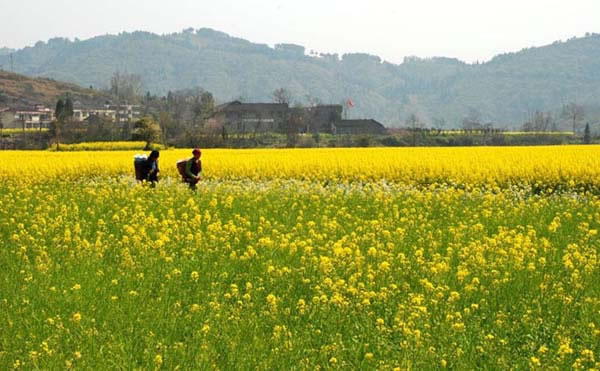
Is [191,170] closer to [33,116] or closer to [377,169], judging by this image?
[377,169]

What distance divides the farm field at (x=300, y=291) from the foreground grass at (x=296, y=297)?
31 mm

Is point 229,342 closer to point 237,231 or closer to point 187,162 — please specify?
point 237,231

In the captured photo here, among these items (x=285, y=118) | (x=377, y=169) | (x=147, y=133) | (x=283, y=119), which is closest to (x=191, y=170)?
(x=377, y=169)

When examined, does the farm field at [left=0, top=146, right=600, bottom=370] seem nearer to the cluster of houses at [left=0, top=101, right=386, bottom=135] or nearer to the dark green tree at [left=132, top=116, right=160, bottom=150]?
the dark green tree at [left=132, top=116, right=160, bottom=150]

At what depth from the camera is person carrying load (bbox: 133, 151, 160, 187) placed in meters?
21.9

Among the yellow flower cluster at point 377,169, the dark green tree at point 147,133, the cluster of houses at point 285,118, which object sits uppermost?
the cluster of houses at point 285,118

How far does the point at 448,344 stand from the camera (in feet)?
26.8

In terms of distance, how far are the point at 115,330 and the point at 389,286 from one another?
145 inches

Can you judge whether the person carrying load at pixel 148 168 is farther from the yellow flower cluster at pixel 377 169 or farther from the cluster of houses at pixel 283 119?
the cluster of houses at pixel 283 119

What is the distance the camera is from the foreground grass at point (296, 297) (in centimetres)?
775

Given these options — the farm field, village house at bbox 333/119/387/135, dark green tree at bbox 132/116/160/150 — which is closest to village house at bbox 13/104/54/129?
village house at bbox 333/119/387/135

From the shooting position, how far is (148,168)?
72.8 ft

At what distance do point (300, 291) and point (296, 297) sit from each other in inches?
12.6

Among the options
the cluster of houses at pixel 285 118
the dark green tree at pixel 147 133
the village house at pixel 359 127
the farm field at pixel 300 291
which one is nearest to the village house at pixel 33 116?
the cluster of houses at pixel 285 118
